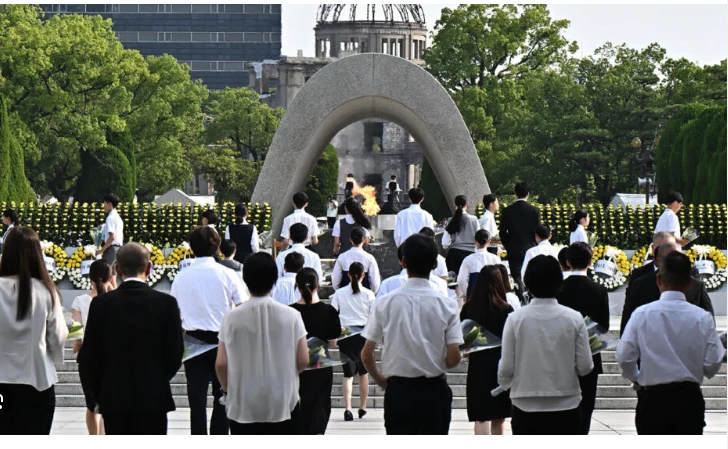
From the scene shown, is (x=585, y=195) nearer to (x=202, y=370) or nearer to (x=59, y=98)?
(x=59, y=98)

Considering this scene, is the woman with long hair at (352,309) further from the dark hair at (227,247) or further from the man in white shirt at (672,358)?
the man in white shirt at (672,358)

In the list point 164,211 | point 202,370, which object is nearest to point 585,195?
point 164,211

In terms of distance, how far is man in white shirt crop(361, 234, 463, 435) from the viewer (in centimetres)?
725

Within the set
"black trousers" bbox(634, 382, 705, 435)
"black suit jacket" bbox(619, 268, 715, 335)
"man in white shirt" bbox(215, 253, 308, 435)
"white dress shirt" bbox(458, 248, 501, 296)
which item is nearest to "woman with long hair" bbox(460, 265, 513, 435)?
"black suit jacket" bbox(619, 268, 715, 335)

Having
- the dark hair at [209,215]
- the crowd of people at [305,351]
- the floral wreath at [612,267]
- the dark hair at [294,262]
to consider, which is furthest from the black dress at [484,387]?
the floral wreath at [612,267]

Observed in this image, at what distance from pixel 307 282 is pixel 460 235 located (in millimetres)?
6078

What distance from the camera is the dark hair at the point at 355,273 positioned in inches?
431

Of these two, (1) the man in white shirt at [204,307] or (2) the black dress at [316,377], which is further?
(1) the man in white shirt at [204,307]

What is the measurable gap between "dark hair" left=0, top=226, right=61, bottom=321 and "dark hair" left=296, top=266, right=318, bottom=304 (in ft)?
7.09

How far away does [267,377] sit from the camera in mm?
6875

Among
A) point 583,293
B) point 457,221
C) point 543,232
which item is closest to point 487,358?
point 583,293

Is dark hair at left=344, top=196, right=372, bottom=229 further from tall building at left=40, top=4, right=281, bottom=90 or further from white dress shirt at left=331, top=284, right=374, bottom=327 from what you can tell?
tall building at left=40, top=4, right=281, bottom=90

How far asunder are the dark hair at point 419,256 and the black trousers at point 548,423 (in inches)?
36.1

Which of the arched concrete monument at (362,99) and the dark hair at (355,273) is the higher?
the arched concrete monument at (362,99)
